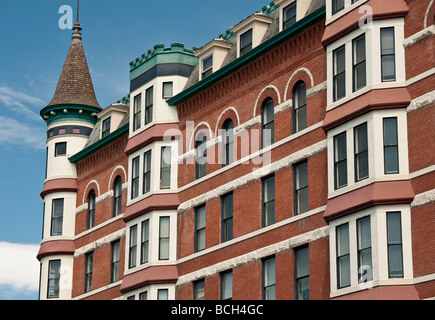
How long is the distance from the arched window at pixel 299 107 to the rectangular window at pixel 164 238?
9.79 metres

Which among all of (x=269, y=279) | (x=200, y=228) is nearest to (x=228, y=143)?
(x=200, y=228)

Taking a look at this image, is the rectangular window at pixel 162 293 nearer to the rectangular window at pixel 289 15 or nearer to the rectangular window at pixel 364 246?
the rectangular window at pixel 289 15

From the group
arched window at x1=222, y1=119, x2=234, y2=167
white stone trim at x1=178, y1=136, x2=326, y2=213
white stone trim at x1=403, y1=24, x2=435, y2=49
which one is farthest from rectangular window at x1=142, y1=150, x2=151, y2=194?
white stone trim at x1=403, y1=24, x2=435, y2=49

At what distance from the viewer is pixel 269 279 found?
41.2m

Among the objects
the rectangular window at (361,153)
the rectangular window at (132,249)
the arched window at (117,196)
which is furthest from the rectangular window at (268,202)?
the arched window at (117,196)

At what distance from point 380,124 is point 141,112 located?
18.2m

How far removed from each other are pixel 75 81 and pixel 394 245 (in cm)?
2931

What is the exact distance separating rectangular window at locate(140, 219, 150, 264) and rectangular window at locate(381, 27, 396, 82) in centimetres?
1681

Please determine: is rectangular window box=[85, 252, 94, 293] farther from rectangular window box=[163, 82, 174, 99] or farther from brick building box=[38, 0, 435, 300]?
rectangular window box=[163, 82, 174, 99]

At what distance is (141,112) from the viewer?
Answer: 51.2 metres

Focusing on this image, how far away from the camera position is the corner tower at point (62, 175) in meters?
56.0

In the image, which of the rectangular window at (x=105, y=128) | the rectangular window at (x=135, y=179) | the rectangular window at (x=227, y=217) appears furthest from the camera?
the rectangular window at (x=105, y=128)
